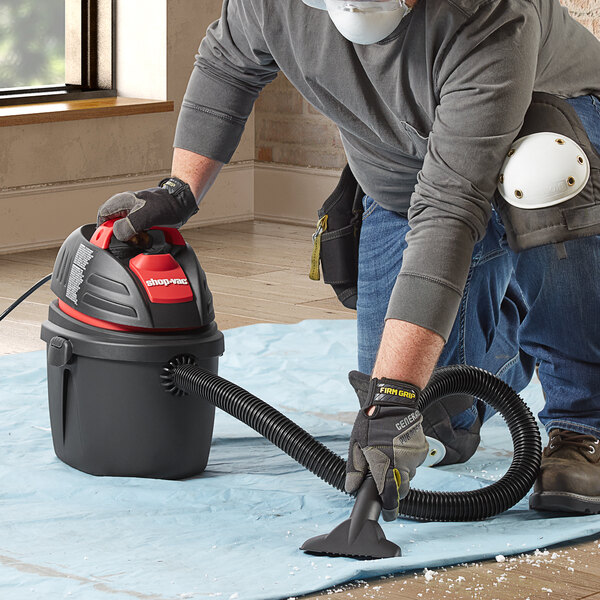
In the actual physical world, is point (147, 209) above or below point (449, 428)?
above

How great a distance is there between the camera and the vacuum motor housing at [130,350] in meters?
1.74

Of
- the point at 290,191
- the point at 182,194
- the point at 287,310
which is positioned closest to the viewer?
the point at 182,194

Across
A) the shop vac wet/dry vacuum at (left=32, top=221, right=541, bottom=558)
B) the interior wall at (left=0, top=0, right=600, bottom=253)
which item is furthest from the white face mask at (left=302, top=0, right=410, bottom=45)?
the interior wall at (left=0, top=0, right=600, bottom=253)

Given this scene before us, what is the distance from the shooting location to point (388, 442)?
1453 millimetres

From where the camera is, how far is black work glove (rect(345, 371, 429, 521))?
1456 mm

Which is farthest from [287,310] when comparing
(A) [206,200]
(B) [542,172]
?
(B) [542,172]

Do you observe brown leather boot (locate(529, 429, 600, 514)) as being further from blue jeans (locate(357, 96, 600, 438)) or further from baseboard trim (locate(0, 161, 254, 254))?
baseboard trim (locate(0, 161, 254, 254))

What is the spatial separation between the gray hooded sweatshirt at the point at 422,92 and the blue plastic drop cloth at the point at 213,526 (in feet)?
1.08

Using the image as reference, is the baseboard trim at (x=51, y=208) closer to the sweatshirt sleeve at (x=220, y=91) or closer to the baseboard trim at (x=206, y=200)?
the baseboard trim at (x=206, y=200)

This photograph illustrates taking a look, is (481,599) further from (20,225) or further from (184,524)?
(20,225)

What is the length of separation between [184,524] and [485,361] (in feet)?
2.21

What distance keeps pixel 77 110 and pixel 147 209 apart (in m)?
2.31

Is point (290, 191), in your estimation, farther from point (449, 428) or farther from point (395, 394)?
point (395, 394)

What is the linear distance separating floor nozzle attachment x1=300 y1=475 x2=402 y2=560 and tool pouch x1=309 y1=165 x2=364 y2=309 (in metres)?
0.68
